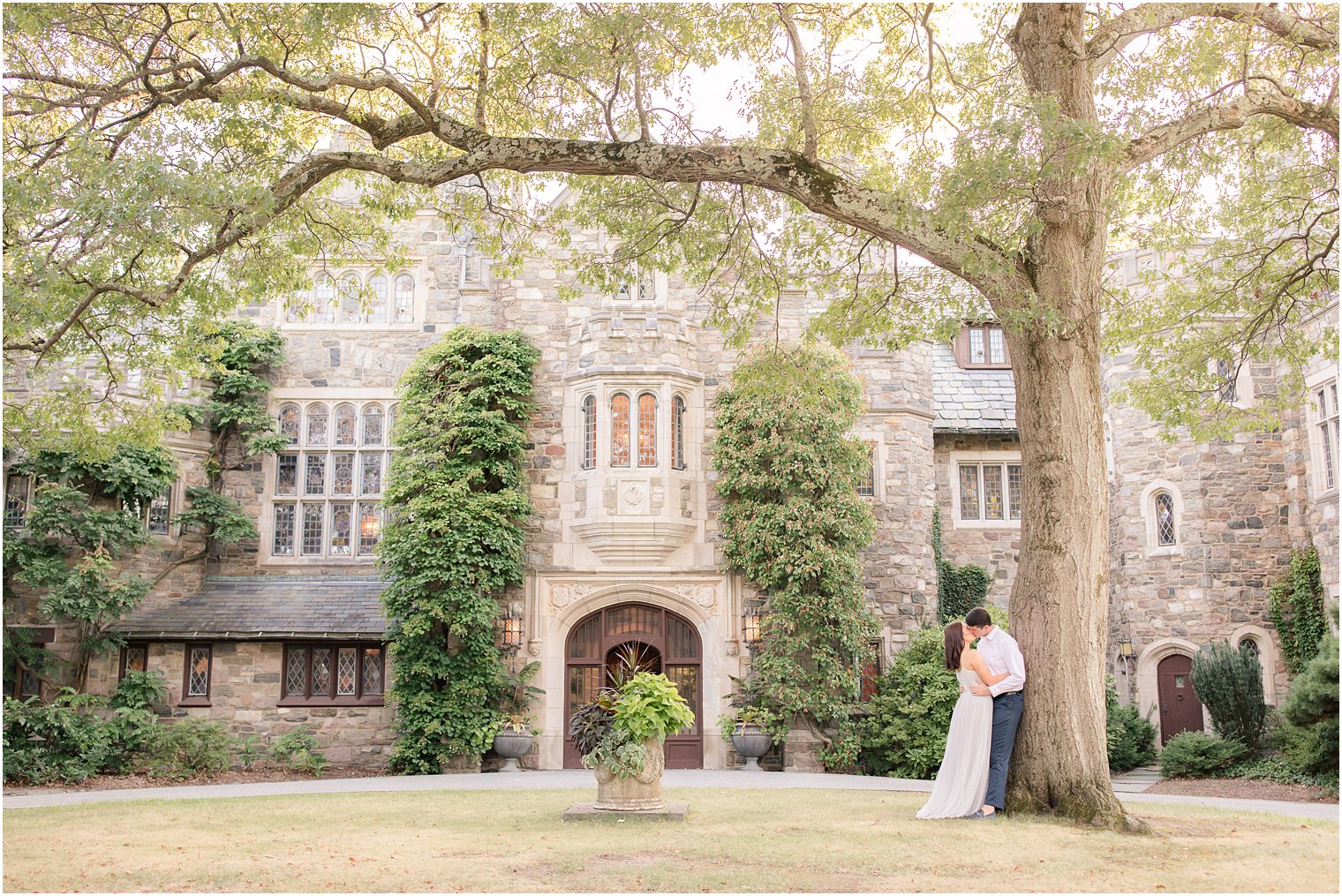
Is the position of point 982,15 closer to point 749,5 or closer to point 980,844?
point 749,5

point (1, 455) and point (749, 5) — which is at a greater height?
point (749, 5)

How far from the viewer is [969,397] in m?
20.2

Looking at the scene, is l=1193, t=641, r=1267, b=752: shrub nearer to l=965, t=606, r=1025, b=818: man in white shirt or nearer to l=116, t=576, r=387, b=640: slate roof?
l=965, t=606, r=1025, b=818: man in white shirt

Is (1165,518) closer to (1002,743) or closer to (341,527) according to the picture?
(1002,743)

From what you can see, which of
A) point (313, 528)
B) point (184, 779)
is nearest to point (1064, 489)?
point (184, 779)

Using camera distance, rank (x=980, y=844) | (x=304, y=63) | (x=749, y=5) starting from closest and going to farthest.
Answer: (x=980, y=844) < (x=749, y=5) < (x=304, y=63)

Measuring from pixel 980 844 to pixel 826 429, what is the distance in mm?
9511

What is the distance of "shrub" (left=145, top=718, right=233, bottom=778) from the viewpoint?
14.9m

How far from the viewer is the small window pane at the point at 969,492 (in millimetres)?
19344

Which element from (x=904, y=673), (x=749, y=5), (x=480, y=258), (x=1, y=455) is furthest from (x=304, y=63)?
(x=904, y=673)

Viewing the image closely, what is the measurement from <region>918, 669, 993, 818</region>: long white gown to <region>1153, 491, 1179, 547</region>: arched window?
1095 cm

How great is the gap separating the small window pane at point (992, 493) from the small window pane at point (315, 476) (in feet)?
35.4

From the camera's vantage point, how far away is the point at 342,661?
16625 millimetres

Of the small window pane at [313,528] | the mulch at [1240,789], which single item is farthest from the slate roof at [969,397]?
the small window pane at [313,528]
